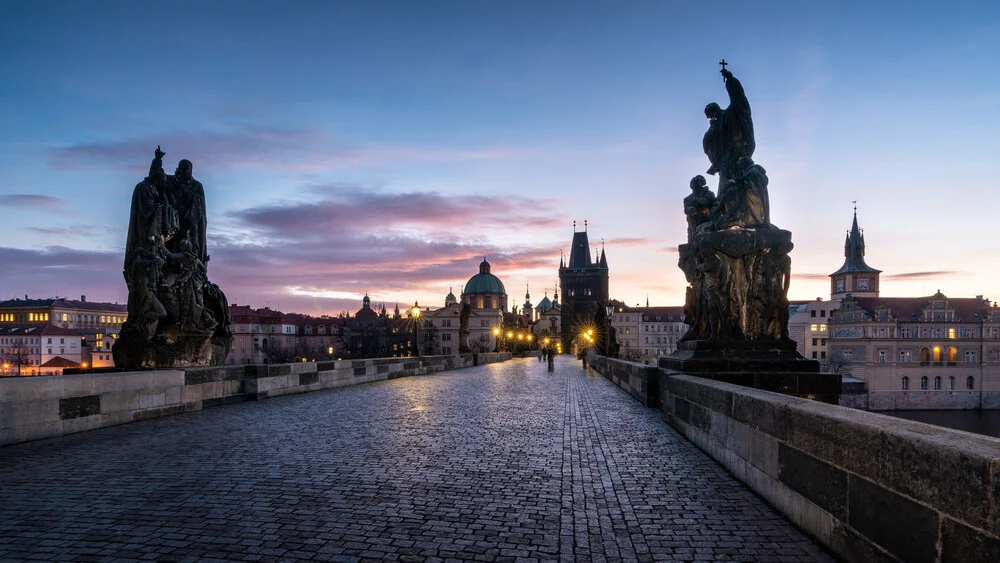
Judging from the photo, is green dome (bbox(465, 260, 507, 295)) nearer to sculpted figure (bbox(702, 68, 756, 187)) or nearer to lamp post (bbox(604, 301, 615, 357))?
lamp post (bbox(604, 301, 615, 357))

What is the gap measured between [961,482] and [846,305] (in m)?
107

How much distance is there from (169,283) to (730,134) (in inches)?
398

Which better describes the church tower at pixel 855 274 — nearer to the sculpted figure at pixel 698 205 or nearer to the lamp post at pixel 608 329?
the lamp post at pixel 608 329

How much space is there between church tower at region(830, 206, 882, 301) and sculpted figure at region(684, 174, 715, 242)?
120m

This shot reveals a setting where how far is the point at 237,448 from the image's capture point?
710cm

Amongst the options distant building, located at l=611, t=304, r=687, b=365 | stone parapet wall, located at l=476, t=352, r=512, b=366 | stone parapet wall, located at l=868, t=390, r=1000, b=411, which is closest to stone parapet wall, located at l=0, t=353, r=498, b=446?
stone parapet wall, located at l=476, t=352, r=512, b=366

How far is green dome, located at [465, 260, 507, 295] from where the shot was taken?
150125 millimetres

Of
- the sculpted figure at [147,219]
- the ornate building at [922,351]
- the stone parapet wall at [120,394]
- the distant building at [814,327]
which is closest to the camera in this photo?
the stone parapet wall at [120,394]

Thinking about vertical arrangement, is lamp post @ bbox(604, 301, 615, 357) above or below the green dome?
below

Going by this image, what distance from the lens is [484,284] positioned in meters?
150

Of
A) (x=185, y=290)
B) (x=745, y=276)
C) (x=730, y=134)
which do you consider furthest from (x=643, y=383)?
(x=185, y=290)

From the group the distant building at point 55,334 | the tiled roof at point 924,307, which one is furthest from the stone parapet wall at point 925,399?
the distant building at point 55,334

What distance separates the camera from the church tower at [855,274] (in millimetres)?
118500

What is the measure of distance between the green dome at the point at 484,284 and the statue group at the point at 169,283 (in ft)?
450
